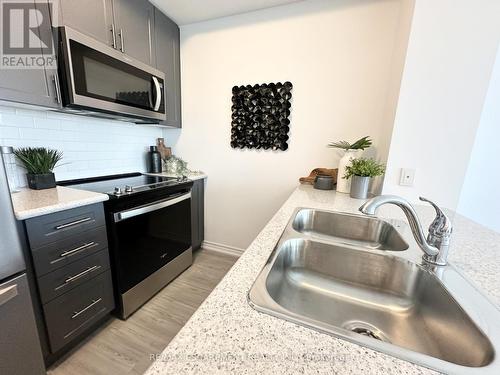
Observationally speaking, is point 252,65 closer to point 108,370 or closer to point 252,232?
point 252,232

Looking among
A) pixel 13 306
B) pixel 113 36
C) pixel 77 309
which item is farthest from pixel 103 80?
pixel 77 309

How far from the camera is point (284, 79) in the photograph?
187 cm

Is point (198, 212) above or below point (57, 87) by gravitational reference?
below

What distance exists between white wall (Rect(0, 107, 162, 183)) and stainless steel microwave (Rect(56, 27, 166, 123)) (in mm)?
250

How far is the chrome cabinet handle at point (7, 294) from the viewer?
0.80m

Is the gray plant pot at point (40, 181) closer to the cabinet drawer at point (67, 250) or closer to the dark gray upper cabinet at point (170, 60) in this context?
the cabinet drawer at point (67, 250)

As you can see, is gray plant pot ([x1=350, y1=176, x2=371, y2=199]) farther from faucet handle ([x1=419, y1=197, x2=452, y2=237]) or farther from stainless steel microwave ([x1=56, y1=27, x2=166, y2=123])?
stainless steel microwave ([x1=56, y1=27, x2=166, y2=123])

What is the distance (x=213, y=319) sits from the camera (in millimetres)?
430

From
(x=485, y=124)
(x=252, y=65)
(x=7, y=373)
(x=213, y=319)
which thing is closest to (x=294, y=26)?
(x=252, y=65)

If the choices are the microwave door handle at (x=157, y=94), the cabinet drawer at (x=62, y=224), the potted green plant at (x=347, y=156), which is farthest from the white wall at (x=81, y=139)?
the potted green plant at (x=347, y=156)

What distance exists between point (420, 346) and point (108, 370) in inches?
58.7

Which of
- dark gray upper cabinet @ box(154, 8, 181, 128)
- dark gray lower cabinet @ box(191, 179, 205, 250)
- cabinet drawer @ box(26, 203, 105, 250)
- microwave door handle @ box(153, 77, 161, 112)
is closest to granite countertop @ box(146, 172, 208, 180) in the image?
dark gray lower cabinet @ box(191, 179, 205, 250)

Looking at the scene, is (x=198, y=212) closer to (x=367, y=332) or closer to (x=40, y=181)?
(x=40, y=181)

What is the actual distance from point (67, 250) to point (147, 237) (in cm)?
47
